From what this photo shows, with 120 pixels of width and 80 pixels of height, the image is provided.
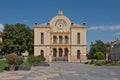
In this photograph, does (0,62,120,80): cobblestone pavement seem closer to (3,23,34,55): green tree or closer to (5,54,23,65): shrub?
(5,54,23,65): shrub

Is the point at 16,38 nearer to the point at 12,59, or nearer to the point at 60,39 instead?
the point at 60,39

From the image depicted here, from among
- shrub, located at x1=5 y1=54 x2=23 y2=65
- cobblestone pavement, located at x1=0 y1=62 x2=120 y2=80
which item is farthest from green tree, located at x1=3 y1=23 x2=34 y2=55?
cobblestone pavement, located at x1=0 y1=62 x2=120 y2=80

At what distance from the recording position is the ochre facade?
85.2 meters

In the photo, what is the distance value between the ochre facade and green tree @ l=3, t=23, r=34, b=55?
2.69m

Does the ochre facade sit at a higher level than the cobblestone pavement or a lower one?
higher

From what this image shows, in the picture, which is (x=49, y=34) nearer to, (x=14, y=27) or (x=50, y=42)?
(x=50, y=42)

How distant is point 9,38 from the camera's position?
84.1 meters

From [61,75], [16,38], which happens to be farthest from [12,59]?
[16,38]

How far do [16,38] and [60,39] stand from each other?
12958mm

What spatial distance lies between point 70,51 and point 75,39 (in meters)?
3.86

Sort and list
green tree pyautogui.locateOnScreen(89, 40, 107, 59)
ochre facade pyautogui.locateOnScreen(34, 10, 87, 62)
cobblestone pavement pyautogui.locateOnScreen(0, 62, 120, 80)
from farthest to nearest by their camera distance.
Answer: green tree pyautogui.locateOnScreen(89, 40, 107, 59) → ochre facade pyautogui.locateOnScreen(34, 10, 87, 62) → cobblestone pavement pyautogui.locateOnScreen(0, 62, 120, 80)

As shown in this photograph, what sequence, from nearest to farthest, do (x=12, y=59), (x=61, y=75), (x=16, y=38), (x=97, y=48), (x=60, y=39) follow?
(x=61, y=75), (x=12, y=59), (x=16, y=38), (x=60, y=39), (x=97, y=48)

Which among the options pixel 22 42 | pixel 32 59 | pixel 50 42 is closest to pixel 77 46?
pixel 50 42

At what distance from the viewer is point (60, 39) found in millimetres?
86188
